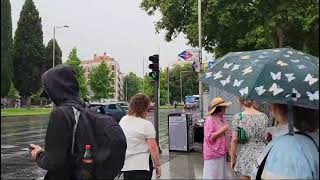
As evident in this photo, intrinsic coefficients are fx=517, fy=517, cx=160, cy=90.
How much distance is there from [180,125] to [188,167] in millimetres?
3527

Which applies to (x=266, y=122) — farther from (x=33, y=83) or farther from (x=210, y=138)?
(x=33, y=83)

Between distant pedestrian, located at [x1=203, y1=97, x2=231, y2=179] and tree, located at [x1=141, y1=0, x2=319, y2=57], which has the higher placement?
tree, located at [x1=141, y1=0, x2=319, y2=57]

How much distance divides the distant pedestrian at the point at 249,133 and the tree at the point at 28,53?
248 ft

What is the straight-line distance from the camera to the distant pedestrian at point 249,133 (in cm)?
622

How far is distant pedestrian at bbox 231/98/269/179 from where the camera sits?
20.4ft

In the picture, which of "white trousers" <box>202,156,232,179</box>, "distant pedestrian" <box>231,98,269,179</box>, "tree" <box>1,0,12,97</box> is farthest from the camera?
"white trousers" <box>202,156,232,179</box>

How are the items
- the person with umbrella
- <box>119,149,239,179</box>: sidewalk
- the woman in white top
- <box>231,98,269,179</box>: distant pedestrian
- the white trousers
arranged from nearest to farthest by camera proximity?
the person with umbrella < the woman in white top < <box>231,98,269,179</box>: distant pedestrian < the white trousers < <box>119,149,239,179</box>: sidewalk

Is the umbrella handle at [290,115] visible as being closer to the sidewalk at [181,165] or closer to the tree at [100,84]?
the sidewalk at [181,165]

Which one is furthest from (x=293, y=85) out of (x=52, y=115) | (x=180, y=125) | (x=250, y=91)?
(x=180, y=125)

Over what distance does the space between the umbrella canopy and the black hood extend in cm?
121

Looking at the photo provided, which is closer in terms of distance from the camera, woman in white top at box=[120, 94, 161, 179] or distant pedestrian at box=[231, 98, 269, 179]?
woman in white top at box=[120, 94, 161, 179]

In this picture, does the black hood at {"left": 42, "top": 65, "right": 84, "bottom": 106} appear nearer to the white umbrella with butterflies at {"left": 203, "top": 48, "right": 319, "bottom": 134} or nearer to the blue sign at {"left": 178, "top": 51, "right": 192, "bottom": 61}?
the white umbrella with butterflies at {"left": 203, "top": 48, "right": 319, "bottom": 134}

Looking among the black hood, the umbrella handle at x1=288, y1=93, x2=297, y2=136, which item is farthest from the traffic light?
the umbrella handle at x1=288, y1=93, x2=297, y2=136

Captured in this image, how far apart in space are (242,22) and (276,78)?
20819 mm
